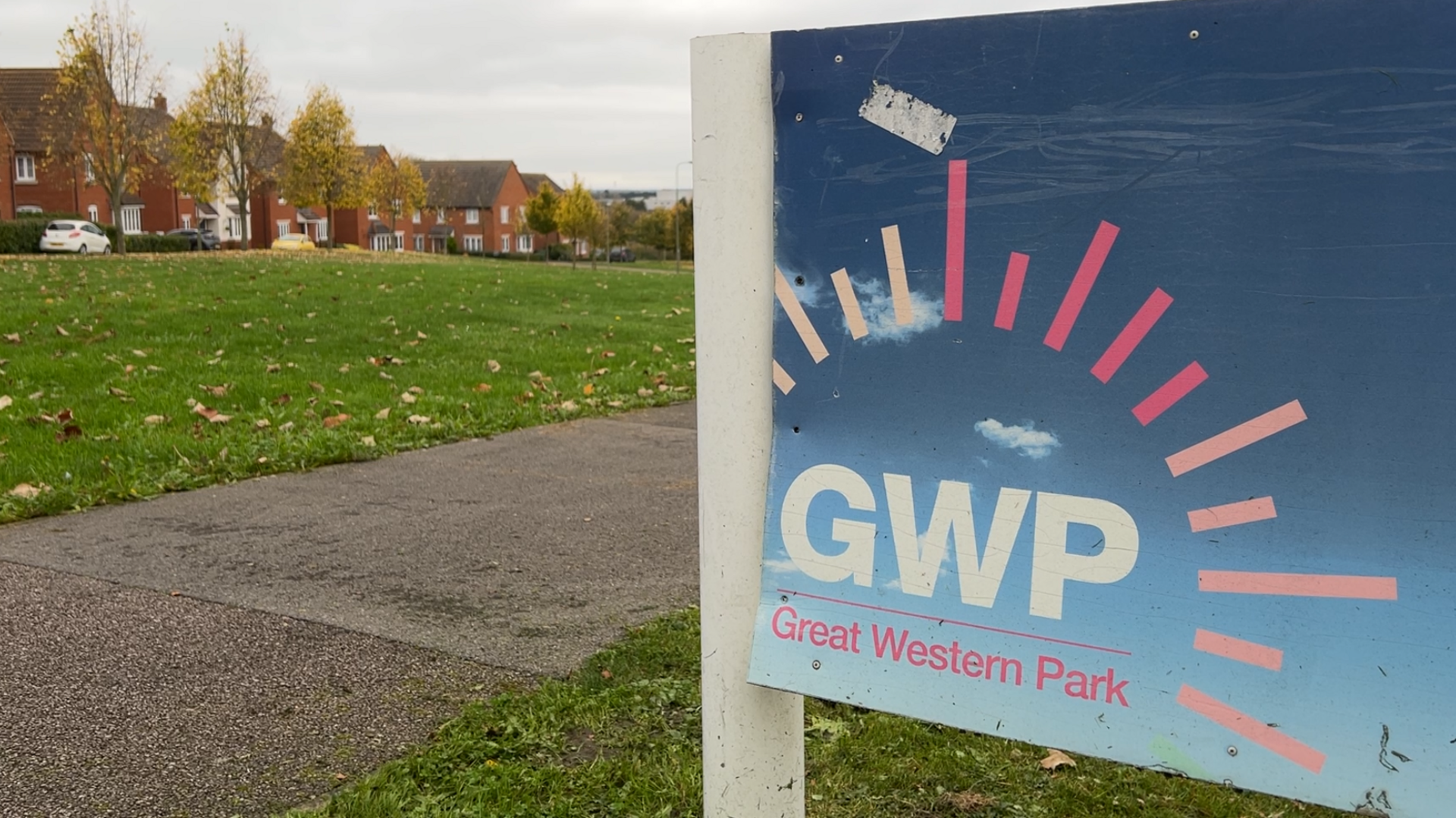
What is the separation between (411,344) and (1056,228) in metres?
9.15

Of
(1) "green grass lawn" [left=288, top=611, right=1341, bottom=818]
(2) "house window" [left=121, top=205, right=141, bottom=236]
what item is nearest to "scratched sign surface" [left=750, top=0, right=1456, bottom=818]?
(1) "green grass lawn" [left=288, top=611, right=1341, bottom=818]

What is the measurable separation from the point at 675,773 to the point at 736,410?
1.07 m

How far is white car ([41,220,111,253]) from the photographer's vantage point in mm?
33562

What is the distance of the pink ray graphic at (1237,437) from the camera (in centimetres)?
169

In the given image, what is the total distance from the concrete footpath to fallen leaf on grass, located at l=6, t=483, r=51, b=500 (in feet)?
1.11

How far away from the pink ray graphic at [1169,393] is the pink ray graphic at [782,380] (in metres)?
0.59

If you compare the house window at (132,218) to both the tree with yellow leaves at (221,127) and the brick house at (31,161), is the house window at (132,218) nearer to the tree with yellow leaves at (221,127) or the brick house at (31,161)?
the brick house at (31,161)

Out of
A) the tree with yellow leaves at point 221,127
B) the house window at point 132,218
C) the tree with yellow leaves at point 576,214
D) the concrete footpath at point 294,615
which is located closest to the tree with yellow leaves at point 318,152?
the tree with yellow leaves at point 221,127

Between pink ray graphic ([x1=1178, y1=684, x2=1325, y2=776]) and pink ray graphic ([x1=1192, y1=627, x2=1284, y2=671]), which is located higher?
pink ray graphic ([x1=1192, y1=627, x2=1284, y2=671])

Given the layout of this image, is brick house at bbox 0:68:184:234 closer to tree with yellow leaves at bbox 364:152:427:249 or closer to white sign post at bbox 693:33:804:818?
tree with yellow leaves at bbox 364:152:427:249

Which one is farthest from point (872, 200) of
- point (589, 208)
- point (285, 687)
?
point (589, 208)

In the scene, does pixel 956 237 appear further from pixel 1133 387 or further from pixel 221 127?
pixel 221 127

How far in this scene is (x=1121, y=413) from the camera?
5.90 ft

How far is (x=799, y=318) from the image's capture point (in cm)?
203
